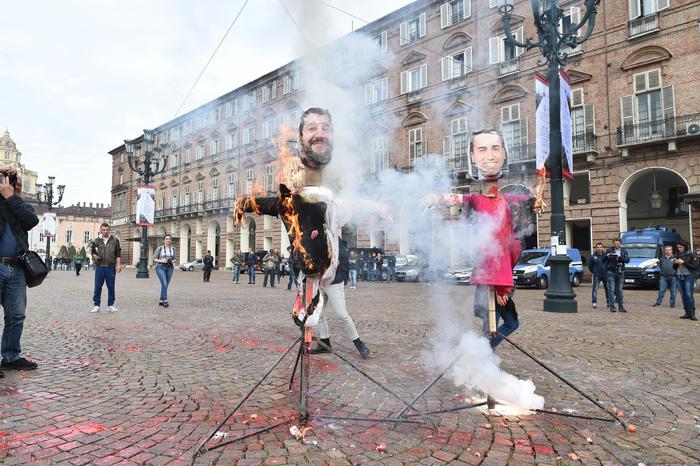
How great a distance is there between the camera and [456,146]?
6.59m

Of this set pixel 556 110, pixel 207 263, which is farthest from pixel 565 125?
pixel 207 263

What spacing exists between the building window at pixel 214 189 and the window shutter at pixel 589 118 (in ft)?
66.1

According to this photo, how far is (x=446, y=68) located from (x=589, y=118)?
59.3 ft

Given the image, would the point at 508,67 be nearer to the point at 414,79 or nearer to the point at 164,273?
the point at 414,79

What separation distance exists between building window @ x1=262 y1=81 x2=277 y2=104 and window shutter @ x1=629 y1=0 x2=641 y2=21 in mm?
22567

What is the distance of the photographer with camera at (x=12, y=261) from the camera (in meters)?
4.67

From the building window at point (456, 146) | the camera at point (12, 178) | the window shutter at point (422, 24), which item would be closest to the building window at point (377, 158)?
the building window at point (456, 146)

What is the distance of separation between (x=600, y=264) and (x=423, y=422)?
410 inches

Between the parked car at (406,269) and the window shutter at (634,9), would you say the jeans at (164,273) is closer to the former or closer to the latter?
the parked car at (406,269)

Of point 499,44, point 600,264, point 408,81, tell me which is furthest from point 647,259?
point 408,81

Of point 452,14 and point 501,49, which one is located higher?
point 501,49

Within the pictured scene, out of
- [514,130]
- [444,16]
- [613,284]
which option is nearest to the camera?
[444,16]

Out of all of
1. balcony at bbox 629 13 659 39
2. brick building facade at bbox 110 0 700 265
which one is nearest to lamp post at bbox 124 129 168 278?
brick building facade at bbox 110 0 700 265

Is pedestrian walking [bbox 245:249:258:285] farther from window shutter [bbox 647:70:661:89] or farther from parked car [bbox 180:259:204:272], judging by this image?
window shutter [bbox 647:70:661:89]
